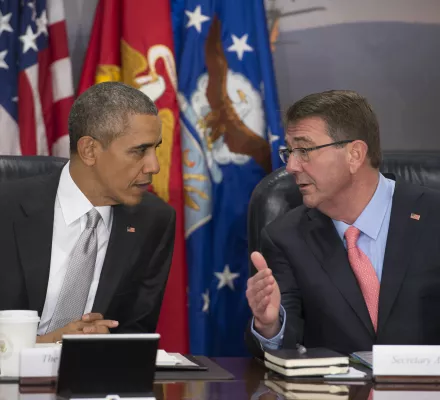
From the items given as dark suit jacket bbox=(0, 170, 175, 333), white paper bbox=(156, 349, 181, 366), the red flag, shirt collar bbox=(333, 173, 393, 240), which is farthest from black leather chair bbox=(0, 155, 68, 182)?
white paper bbox=(156, 349, 181, 366)

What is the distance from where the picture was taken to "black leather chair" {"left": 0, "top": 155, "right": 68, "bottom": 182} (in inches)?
135

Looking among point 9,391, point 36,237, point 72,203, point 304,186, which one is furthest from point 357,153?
point 9,391

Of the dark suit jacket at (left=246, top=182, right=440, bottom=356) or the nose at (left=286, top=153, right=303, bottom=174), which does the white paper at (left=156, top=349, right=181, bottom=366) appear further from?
the nose at (left=286, top=153, right=303, bottom=174)

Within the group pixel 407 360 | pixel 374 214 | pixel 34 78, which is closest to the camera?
pixel 407 360

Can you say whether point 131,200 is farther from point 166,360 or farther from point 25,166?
point 166,360

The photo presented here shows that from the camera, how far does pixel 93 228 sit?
10.7 ft

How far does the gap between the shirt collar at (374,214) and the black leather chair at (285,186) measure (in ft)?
0.50

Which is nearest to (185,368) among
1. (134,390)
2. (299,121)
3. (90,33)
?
(134,390)

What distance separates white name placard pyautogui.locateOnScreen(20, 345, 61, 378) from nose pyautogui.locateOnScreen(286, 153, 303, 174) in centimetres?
140

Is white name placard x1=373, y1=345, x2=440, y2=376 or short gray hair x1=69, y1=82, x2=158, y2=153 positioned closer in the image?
white name placard x1=373, y1=345, x2=440, y2=376

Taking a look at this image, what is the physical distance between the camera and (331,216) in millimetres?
3225

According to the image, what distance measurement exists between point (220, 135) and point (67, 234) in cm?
116

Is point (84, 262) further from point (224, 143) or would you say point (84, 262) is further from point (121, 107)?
point (224, 143)

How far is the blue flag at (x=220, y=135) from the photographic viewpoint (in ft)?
13.5
